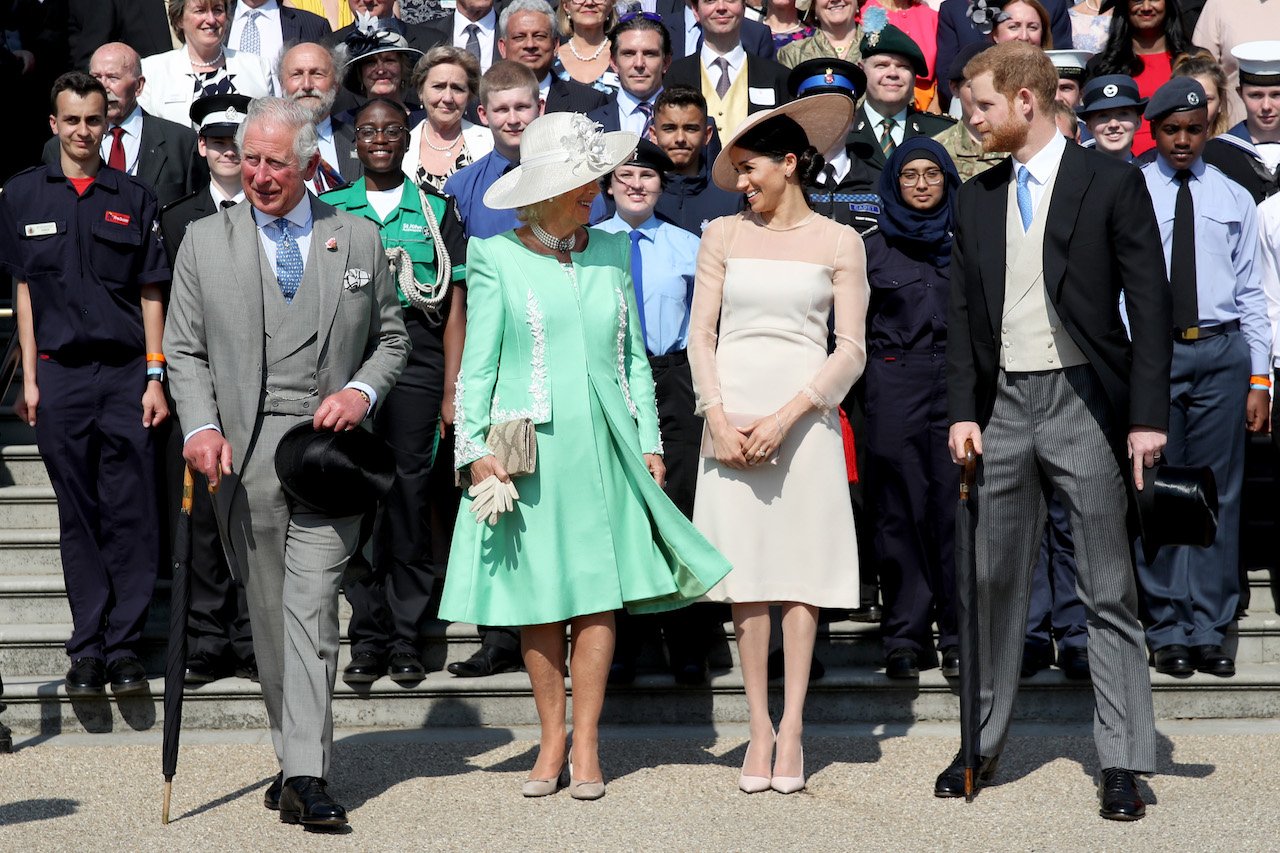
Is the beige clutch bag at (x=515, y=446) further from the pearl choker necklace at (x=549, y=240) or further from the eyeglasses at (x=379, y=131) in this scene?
the eyeglasses at (x=379, y=131)

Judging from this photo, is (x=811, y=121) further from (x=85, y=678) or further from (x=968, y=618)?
(x=85, y=678)

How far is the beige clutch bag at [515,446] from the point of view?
17.6ft

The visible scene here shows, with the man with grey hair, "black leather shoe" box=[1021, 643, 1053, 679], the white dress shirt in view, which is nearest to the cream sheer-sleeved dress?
"black leather shoe" box=[1021, 643, 1053, 679]

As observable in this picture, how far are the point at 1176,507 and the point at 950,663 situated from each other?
58.5 inches

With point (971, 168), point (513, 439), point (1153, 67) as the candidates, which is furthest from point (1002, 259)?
point (1153, 67)

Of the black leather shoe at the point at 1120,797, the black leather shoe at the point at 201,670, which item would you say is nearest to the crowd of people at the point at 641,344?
the black leather shoe at the point at 1120,797

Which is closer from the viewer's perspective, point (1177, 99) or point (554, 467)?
point (554, 467)

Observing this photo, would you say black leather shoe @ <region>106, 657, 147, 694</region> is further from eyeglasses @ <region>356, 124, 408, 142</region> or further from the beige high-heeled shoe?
the beige high-heeled shoe

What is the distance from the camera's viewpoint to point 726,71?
337 inches

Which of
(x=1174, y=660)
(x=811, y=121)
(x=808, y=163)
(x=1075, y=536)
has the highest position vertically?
(x=811, y=121)

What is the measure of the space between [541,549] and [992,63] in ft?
6.86

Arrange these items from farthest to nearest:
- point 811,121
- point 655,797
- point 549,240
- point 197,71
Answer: point 197,71 < point 811,121 < point 549,240 < point 655,797

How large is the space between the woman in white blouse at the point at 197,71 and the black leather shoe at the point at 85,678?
3.17 metres

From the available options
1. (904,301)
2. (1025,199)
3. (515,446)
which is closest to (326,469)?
(515,446)
